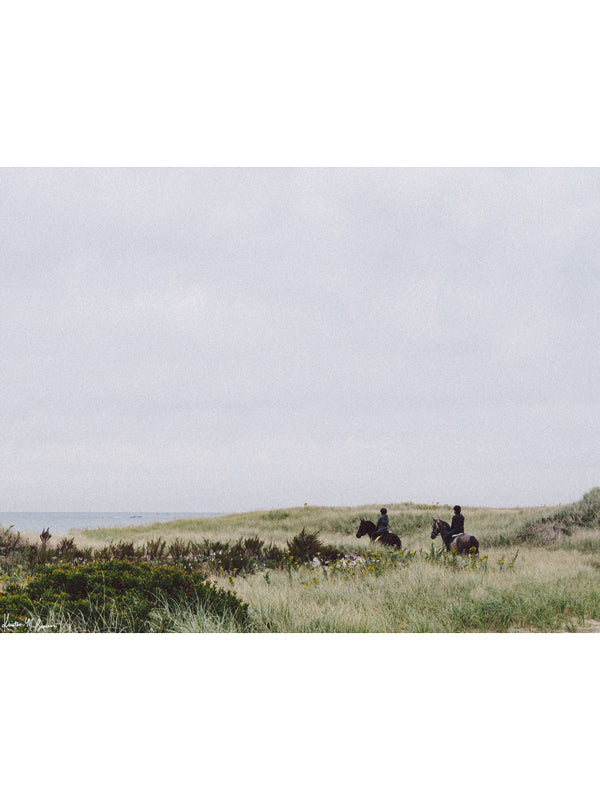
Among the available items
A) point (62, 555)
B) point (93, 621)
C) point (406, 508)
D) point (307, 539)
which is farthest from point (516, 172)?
point (62, 555)

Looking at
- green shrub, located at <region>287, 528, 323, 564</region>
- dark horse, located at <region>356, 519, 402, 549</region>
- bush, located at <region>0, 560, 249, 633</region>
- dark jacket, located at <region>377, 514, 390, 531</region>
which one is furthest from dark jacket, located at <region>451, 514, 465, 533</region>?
bush, located at <region>0, 560, 249, 633</region>

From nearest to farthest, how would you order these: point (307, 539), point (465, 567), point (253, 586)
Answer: point (253, 586), point (465, 567), point (307, 539)

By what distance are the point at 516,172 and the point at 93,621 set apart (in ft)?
33.2

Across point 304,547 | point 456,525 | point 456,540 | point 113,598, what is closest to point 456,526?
point 456,525

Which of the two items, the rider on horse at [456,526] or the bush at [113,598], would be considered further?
the rider on horse at [456,526]

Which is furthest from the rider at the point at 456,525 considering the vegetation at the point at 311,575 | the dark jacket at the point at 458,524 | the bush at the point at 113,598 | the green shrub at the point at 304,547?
the bush at the point at 113,598

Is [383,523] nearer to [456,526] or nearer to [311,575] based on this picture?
[456,526]

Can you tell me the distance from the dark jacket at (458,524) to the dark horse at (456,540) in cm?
12

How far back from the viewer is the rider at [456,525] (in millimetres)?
11159

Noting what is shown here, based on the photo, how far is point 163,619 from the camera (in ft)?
23.5

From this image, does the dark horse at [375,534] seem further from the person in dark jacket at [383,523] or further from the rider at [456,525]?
the rider at [456,525]

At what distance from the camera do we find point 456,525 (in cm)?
1124

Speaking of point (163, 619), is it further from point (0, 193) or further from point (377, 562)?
point (0, 193)

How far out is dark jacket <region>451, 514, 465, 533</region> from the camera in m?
11.2
